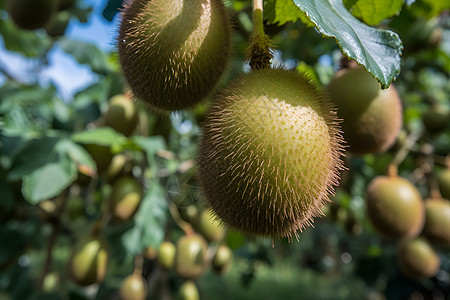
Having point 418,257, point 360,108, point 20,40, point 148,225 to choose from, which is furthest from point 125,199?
point 20,40

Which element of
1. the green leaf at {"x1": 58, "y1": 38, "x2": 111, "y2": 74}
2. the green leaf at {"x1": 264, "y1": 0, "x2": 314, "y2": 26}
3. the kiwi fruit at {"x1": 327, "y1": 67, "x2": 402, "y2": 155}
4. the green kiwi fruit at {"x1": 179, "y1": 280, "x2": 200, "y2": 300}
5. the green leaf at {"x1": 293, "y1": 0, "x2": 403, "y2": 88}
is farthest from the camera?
the green leaf at {"x1": 58, "y1": 38, "x2": 111, "y2": 74}

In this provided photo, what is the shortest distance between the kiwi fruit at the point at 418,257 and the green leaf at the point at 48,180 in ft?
7.45

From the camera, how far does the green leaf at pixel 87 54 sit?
302cm

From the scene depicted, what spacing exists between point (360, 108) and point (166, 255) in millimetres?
1874

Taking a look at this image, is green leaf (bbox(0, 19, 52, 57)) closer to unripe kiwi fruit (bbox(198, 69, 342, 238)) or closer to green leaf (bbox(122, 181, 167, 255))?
green leaf (bbox(122, 181, 167, 255))

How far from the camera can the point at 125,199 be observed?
6.82 ft

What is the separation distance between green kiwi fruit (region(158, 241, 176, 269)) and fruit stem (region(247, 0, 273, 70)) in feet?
6.52

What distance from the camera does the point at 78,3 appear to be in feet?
10.2

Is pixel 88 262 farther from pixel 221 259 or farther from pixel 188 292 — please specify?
pixel 221 259

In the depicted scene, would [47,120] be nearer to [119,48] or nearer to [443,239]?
[119,48]

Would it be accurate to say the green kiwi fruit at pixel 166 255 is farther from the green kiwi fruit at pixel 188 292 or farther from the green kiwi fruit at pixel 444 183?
the green kiwi fruit at pixel 444 183

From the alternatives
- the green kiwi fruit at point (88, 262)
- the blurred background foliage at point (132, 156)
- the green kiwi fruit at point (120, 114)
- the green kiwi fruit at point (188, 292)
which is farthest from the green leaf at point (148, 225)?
the green kiwi fruit at point (188, 292)

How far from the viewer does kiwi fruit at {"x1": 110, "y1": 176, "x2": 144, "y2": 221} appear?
207 centimetres

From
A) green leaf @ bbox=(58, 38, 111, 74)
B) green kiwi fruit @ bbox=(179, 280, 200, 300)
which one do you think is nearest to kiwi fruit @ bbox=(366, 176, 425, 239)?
green kiwi fruit @ bbox=(179, 280, 200, 300)
